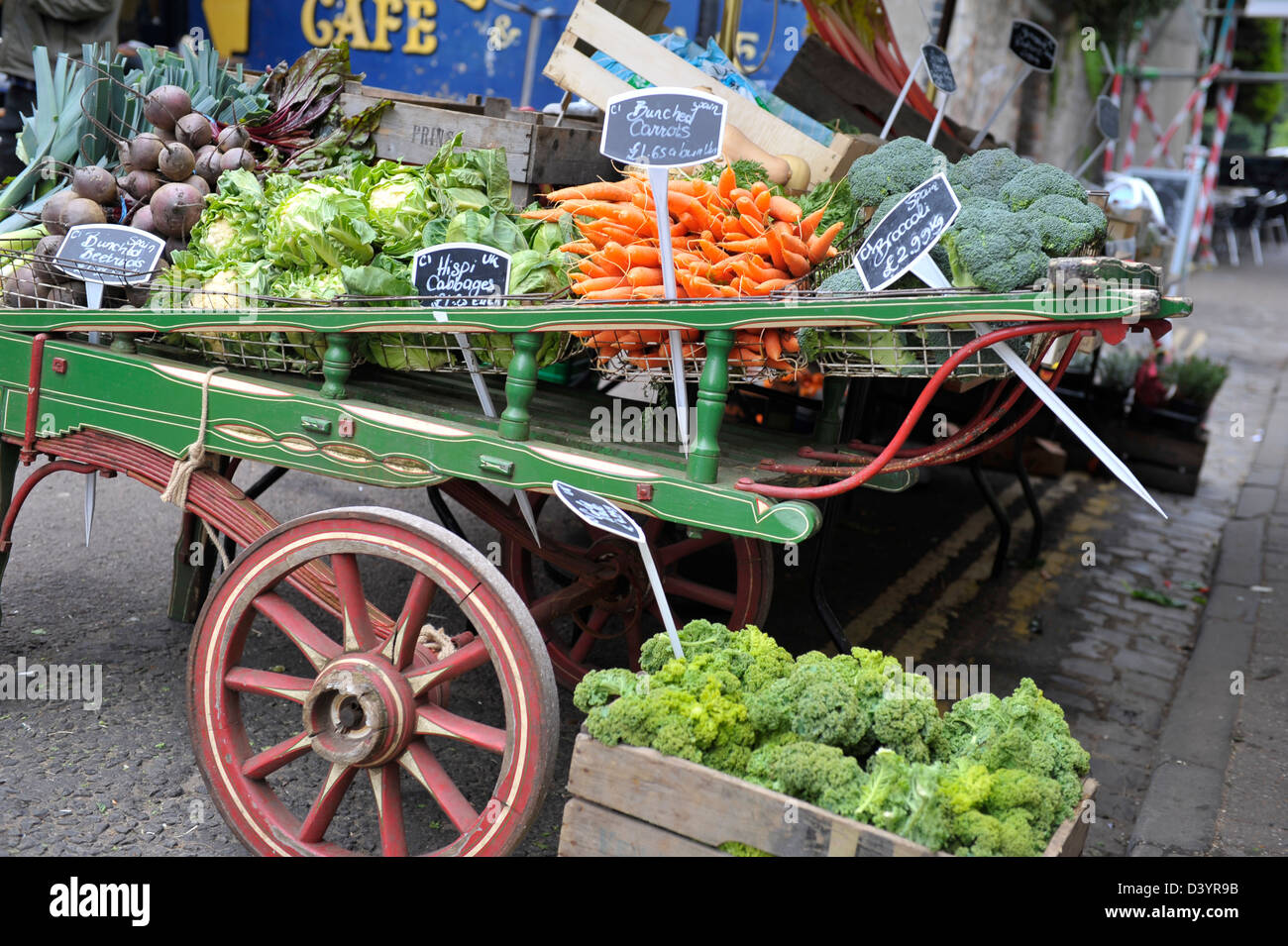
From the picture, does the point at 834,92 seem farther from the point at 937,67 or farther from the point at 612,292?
the point at 612,292

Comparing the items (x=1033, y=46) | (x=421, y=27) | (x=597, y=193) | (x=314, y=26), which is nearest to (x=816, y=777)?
(x=597, y=193)

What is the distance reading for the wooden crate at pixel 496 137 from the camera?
343 cm

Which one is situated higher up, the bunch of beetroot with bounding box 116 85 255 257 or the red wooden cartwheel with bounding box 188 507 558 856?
the bunch of beetroot with bounding box 116 85 255 257

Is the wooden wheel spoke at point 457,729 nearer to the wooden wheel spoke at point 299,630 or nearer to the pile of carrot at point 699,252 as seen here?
the wooden wheel spoke at point 299,630

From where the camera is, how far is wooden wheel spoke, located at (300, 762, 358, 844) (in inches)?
101

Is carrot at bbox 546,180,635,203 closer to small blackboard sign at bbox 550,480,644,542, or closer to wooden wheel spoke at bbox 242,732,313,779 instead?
small blackboard sign at bbox 550,480,644,542

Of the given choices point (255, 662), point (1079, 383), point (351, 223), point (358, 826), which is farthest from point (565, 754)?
point (1079, 383)

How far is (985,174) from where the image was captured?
2848 millimetres

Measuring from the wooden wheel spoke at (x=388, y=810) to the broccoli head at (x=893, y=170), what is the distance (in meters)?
1.84

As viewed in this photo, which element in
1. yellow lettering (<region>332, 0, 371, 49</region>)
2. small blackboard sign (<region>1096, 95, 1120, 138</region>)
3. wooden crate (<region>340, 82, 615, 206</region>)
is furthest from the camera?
yellow lettering (<region>332, 0, 371, 49</region>)

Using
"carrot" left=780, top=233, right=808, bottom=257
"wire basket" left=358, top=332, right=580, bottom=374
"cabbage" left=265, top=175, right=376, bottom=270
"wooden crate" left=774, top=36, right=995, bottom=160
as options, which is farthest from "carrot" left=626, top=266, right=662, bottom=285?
"wooden crate" left=774, top=36, right=995, bottom=160

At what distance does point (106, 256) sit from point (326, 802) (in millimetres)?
1703

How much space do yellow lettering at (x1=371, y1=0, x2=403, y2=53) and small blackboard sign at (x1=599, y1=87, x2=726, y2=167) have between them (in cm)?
682
